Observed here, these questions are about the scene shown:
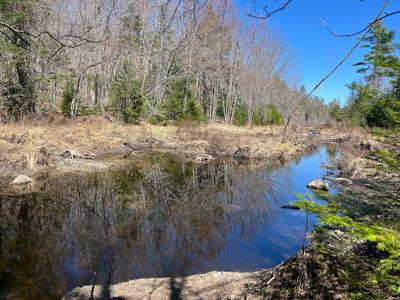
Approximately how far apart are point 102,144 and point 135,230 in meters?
11.6

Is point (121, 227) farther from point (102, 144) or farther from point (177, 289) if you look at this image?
point (102, 144)

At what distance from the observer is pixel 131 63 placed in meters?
31.0

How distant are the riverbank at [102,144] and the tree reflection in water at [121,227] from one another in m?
1.87

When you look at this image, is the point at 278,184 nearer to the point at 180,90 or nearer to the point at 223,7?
the point at 223,7

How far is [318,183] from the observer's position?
12.1 m

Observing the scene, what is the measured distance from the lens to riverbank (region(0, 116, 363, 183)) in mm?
13141

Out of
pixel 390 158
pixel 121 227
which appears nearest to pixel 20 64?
pixel 121 227

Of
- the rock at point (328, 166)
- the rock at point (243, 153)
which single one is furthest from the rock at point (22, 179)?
the rock at point (328, 166)

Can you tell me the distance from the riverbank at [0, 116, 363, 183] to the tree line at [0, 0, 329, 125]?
5.25 feet

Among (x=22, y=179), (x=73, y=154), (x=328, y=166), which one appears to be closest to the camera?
(x=22, y=179)

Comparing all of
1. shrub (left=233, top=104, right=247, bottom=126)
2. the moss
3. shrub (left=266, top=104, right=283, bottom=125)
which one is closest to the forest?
the moss

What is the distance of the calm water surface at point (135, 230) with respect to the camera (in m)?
5.84

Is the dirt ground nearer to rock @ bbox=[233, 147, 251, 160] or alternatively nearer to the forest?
the forest

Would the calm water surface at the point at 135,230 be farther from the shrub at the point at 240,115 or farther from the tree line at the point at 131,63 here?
the shrub at the point at 240,115
